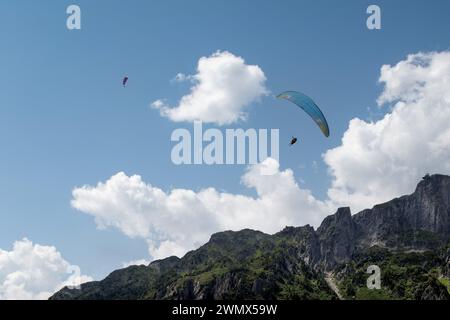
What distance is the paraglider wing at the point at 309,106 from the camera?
7394cm

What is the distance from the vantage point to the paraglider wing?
7394 centimetres

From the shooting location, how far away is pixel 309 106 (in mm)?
74500
